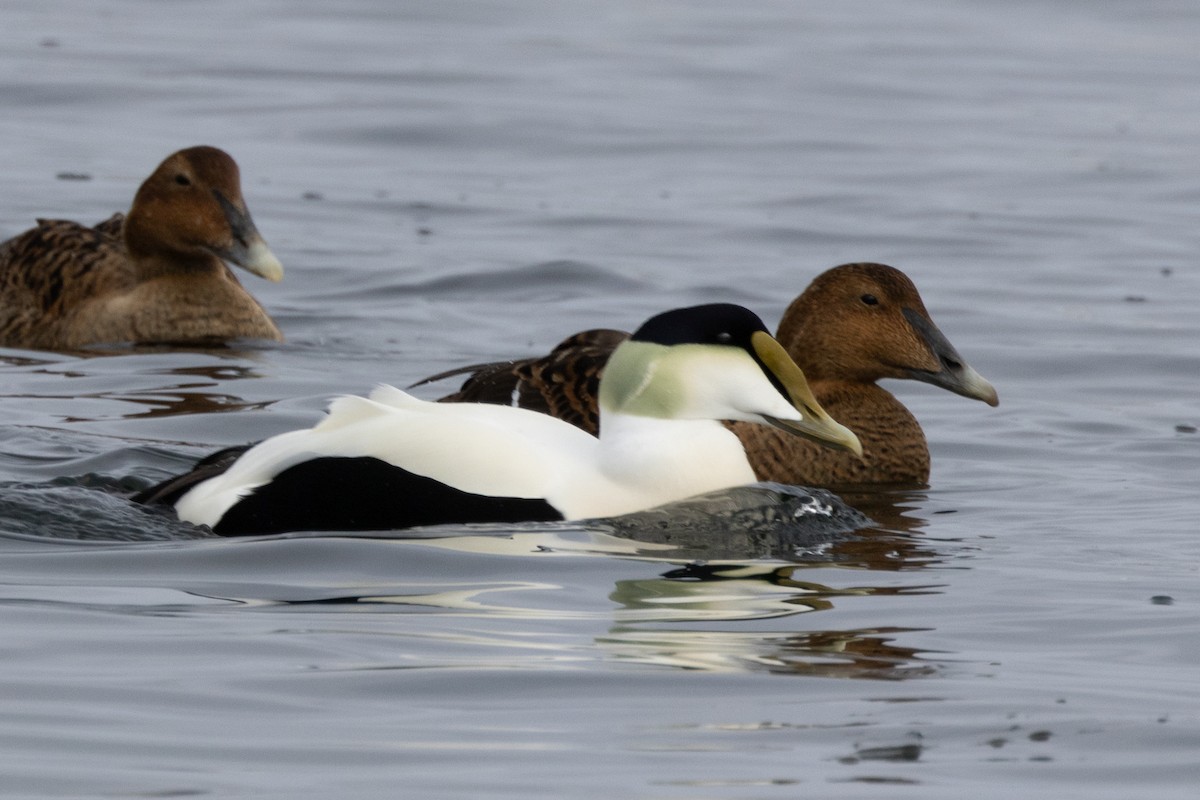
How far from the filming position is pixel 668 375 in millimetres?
5879

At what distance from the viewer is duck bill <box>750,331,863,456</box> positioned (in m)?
5.92

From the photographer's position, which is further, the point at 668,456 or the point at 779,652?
the point at 668,456

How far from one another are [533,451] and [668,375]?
42cm

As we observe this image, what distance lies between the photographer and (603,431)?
595cm

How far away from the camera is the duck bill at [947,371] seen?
7418 millimetres

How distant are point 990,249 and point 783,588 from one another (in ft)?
23.8

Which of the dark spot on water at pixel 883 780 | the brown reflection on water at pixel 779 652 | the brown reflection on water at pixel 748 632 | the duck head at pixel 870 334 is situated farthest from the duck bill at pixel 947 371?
the dark spot on water at pixel 883 780

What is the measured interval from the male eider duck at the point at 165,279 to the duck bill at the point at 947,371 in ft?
9.90

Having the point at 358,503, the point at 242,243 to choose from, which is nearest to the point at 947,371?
the point at 358,503

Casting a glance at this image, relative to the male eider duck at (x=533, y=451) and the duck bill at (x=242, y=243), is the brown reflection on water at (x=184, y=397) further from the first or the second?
the male eider duck at (x=533, y=451)

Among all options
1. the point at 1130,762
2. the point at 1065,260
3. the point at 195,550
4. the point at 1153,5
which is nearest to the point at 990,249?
the point at 1065,260

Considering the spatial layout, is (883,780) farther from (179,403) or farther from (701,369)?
(179,403)

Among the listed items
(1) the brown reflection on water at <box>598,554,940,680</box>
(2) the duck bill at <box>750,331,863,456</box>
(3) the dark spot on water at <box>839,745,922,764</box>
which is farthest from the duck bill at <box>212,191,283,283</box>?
(3) the dark spot on water at <box>839,745,922,764</box>

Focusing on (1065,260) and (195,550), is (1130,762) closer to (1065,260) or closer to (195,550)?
(195,550)
